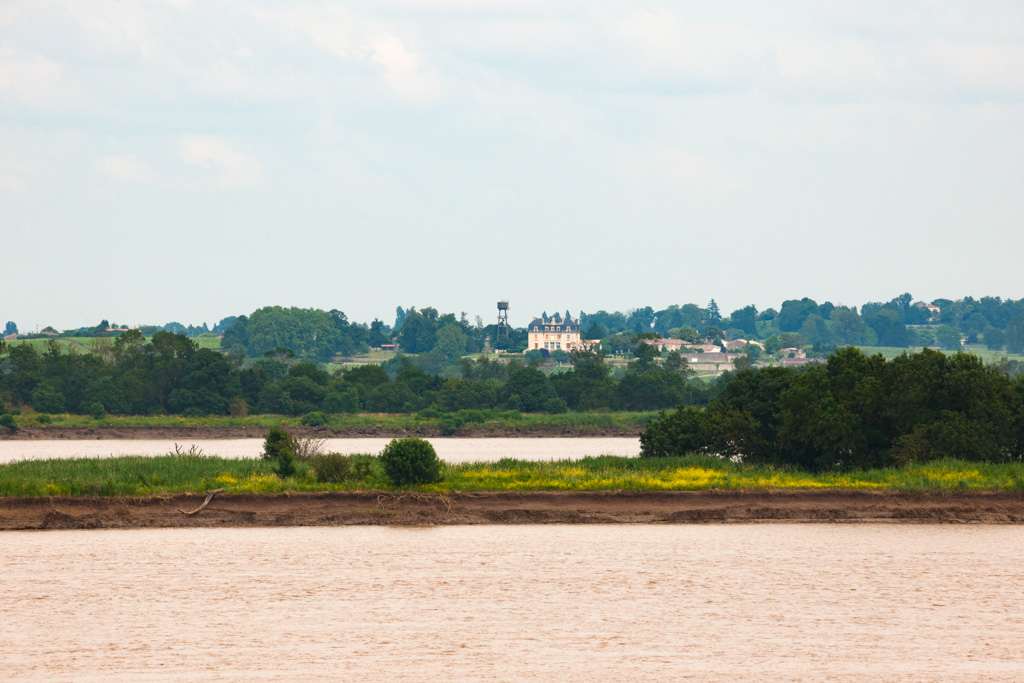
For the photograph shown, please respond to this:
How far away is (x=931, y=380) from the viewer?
43812mm

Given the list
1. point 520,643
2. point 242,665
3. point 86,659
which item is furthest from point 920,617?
point 86,659

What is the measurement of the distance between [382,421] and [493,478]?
73.1 m

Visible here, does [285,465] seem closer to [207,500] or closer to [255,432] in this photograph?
[207,500]

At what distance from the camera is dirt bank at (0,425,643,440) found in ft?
346

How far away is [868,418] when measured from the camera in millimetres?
44625

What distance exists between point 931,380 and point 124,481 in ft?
96.4

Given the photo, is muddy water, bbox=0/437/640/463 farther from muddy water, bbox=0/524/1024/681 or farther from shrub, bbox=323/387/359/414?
muddy water, bbox=0/524/1024/681

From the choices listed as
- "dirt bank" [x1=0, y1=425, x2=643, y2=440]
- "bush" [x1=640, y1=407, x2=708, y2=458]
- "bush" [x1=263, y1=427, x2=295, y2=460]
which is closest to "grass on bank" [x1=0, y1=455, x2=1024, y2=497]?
"bush" [x1=263, y1=427, x2=295, y2=460]

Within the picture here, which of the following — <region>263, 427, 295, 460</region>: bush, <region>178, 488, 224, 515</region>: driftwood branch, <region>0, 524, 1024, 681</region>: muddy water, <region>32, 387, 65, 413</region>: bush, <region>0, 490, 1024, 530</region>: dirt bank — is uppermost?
<region>32, 387, 65, 413</region>: bush

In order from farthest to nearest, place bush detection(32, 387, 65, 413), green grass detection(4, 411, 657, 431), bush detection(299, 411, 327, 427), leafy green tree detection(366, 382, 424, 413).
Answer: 1. leafy green tree detection(366, 382, 424, 413)
2. bush detection(32, 387, 65, 413)
3. bush detection(299, 411, 327, 427)
4. green grass detection(4, 411, 657, 431)

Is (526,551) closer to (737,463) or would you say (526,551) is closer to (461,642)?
(461,642)

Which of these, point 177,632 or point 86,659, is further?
point 177,632

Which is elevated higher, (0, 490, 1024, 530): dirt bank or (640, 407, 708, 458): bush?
(640, 407, 708, 458): bush

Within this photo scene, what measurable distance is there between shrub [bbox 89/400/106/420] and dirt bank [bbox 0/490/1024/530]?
258 feet
